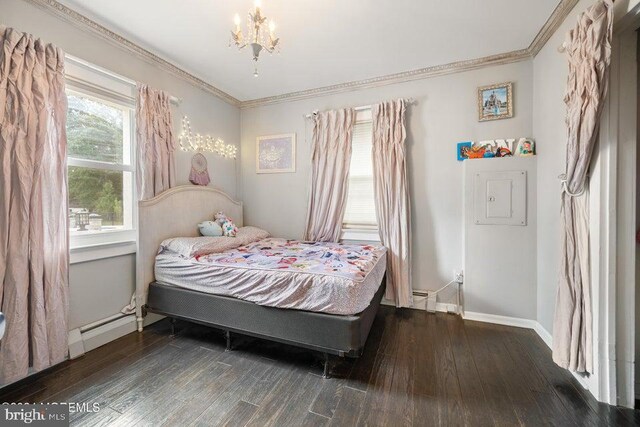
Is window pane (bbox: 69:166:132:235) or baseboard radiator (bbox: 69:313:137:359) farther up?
window pane (bbox: 69:166:132:235)

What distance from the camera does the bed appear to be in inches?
69.9

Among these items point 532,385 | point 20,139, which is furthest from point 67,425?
point 532,385

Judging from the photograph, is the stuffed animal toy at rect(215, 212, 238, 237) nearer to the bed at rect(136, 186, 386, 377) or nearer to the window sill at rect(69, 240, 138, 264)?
the bed at rect(136, 186, 386, 377)

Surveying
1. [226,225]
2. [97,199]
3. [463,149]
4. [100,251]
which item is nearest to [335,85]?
[463,149]

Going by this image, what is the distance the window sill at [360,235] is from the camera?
315cm

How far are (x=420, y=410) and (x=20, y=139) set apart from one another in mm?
2980

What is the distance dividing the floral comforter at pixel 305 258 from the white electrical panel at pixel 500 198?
1094mm

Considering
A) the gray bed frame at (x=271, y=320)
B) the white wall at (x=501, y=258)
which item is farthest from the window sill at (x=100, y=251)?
the white wall at (x=501, y=258)

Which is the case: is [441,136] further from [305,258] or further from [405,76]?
[305,258]

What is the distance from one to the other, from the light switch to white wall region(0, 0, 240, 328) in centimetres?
334

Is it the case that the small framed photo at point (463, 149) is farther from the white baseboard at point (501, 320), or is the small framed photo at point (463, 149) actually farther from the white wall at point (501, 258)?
the white baseboard at point (501, 320)

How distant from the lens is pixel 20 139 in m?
1.65

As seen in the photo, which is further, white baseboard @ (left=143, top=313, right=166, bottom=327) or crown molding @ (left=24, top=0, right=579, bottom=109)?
white baseboard @ (left=143, top=313, right=166, bottom=327)

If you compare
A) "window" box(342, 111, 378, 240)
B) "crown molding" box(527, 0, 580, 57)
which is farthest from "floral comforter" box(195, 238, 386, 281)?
"crown molding" box(527, 0, 580, 57)
